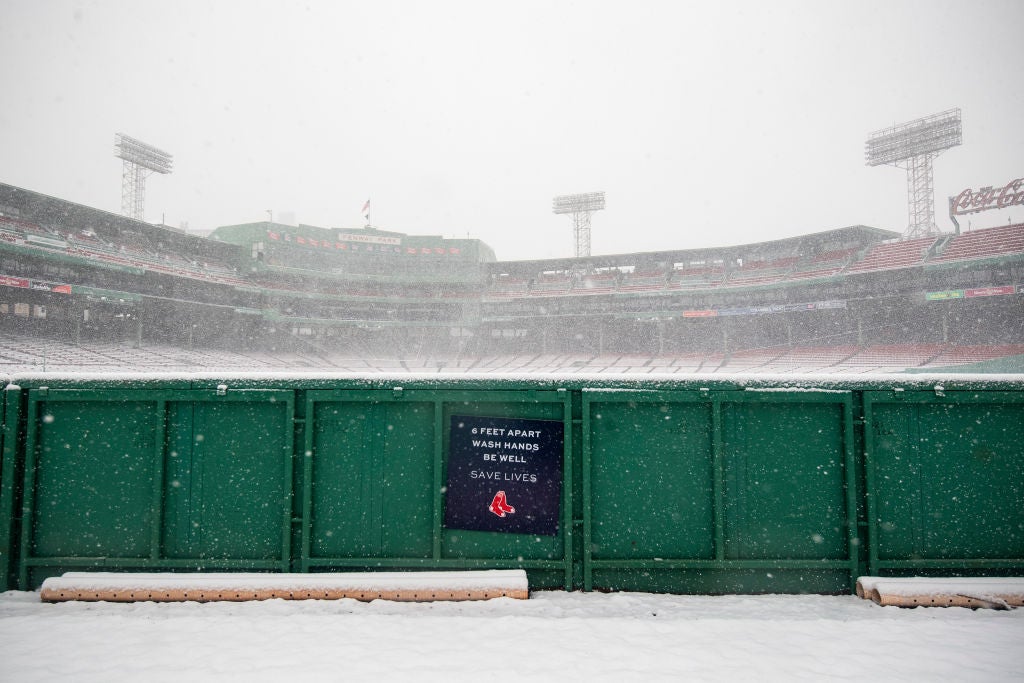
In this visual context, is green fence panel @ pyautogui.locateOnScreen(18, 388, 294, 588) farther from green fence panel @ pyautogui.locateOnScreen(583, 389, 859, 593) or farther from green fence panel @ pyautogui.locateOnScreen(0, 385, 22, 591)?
green fence panel @ pyautogui.locateOnScreen(583, 389, 859, 593)

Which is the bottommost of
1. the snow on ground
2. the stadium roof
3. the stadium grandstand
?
the snow on ground

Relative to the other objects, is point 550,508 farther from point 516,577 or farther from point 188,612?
point 188,612

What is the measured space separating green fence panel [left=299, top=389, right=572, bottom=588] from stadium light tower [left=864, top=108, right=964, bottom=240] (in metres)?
50.2

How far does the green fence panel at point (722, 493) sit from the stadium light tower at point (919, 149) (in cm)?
4842

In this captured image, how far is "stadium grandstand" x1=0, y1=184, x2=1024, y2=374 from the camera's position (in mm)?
30734

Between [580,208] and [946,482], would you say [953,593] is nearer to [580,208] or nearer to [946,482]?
[946,482]

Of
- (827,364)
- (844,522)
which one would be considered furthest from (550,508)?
(827,364)

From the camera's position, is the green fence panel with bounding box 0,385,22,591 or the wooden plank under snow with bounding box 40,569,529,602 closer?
the wooden plank under snow with bounding box 40,569,529,602

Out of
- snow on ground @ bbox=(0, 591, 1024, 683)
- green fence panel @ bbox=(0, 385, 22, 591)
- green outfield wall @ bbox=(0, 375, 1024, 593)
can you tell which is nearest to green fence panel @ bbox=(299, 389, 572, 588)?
green outfield wall @ bbox=(0, 375, 1024, 593)

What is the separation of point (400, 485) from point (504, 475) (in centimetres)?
100

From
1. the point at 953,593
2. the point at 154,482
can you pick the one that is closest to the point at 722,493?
the point at 953,593

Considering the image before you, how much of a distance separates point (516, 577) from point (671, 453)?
1829 millimetres

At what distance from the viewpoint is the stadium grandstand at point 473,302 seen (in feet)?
101

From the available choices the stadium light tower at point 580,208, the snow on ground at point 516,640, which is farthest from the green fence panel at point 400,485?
the stadium light tower at point 580,208
